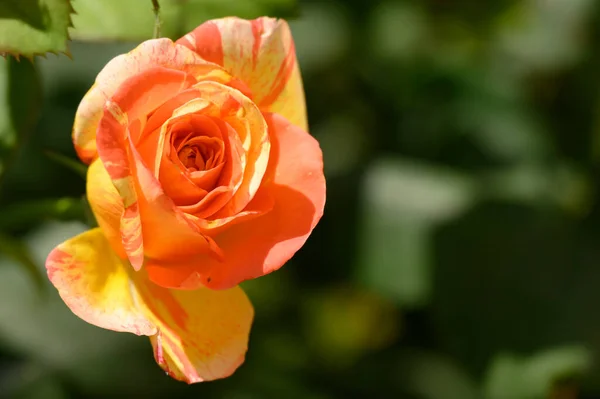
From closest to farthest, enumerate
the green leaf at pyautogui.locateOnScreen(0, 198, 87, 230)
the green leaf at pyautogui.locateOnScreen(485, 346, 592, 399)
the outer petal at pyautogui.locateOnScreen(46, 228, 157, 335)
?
the outer petal at pyautogui.locateOnScreen(46, 228, 157, 335) → the green leaf at pyautogui.locateOnScreen(0, 198, 87, 230) → the green leaf at pyautogui.locateOnScreen(485, 346, 592, 399)

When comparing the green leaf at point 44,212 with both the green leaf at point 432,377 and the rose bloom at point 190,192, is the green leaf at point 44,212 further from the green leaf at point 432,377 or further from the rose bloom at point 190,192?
the green leaf at point 432,377

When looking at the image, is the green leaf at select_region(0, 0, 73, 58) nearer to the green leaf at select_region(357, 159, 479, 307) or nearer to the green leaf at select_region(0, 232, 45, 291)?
the green leaf at select_region(0, 232, 45, 291)

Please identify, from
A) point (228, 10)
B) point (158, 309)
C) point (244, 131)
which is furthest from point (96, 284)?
point (228, 10)

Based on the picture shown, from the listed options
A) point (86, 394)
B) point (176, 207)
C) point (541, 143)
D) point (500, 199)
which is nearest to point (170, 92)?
point (176, 207)

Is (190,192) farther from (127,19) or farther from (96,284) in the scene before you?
(127,19)

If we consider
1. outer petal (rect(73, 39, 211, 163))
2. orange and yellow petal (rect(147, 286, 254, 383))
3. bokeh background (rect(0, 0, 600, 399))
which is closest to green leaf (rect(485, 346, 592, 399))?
bokeh background (rect(0, 0, 600, 399))

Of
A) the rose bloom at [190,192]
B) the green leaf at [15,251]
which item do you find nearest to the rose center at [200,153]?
the rose bloom at [190,192]
